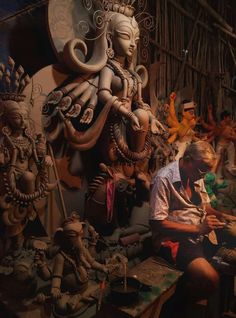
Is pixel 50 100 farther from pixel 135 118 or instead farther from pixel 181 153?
pixel 181 153

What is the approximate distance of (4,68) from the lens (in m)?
1.36

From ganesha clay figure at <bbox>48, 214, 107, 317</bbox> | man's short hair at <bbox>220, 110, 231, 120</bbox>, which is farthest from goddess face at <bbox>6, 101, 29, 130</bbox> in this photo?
man's short hair at <bbox>220, 110, 231, 120</bbox>

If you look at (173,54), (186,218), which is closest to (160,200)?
(186,218)

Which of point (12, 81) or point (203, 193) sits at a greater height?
point (12, 81)

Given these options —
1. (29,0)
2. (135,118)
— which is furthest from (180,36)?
(29,0)

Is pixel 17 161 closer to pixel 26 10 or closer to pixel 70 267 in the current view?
pixel 70 267

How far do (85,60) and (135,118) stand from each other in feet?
1.35

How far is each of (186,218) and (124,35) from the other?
1.15 meters

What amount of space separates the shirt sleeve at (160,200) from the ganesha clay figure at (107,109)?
170 mm

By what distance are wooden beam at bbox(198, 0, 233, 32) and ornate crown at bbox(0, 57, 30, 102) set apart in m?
2.04

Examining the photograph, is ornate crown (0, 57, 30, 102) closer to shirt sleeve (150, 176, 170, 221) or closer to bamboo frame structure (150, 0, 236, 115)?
shirt sleeve (150, 176, 170, 221)

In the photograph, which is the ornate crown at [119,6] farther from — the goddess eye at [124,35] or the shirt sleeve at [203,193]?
the shirt sleeve at [203,193]

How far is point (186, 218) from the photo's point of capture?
2041mm

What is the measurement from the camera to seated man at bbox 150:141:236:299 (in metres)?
1.99
